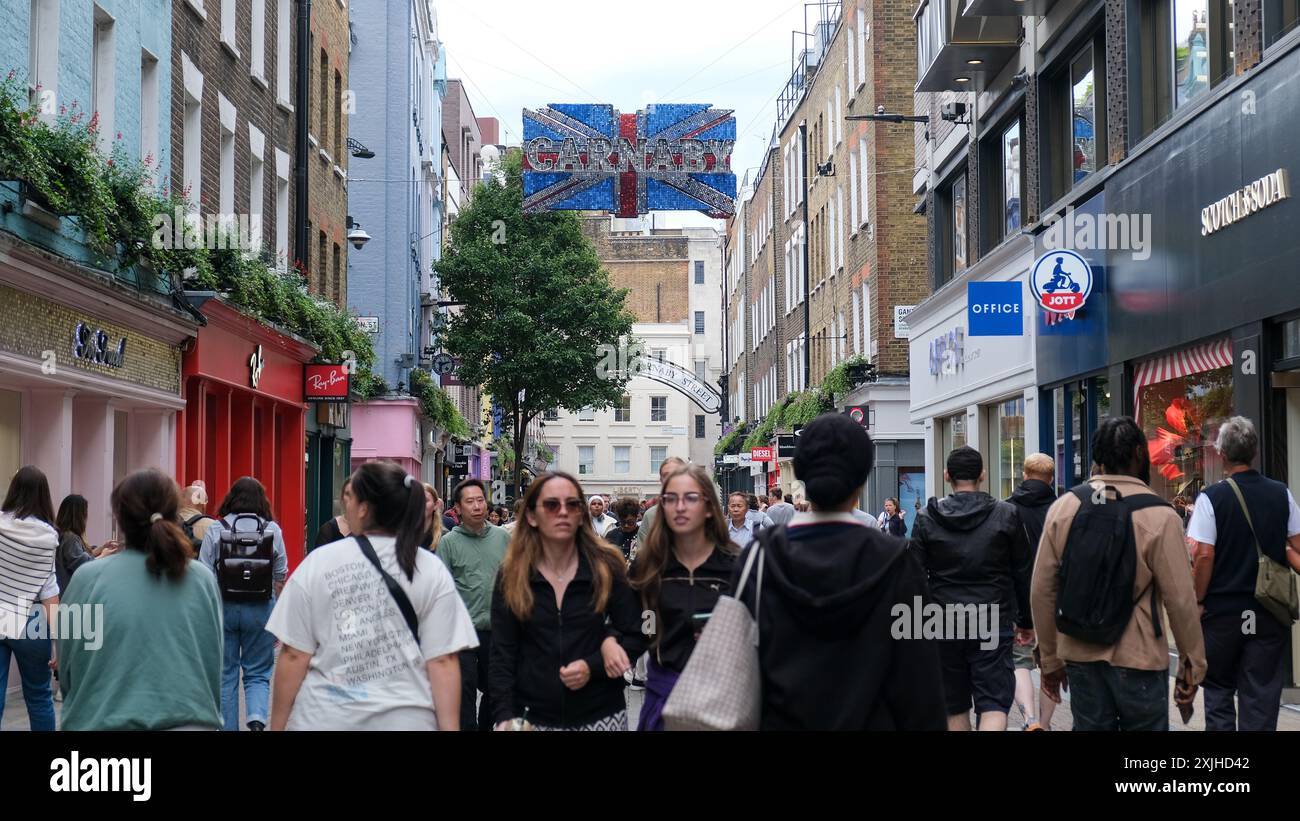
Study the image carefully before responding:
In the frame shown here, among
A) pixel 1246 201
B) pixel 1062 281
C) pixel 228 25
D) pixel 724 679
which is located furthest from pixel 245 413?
pixel 724 679

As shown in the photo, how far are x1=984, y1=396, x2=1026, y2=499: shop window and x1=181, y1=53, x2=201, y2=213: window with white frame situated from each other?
11131 millimetres

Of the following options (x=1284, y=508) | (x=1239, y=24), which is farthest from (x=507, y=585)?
(x=1239, y=24)

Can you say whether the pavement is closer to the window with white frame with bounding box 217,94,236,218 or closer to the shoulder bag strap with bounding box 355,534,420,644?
the shoulder bag strap with bounding box 355,534,420,644

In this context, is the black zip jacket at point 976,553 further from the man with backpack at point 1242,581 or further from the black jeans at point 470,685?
the black jeans at point 470,685

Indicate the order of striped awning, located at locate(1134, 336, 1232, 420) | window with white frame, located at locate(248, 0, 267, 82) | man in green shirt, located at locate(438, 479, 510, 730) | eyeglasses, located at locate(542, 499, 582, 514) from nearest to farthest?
eyeglasses, located at locate(542, 499, 582, 514)
man in green shirt, located at locate(438, 479, 510, 730)
striped awning, located at locate(1134, 336, 1232, 420)
window with white frame, located at locate(248, 0, 267, 82)

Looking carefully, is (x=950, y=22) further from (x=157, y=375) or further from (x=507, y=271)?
(x=507, y=271)

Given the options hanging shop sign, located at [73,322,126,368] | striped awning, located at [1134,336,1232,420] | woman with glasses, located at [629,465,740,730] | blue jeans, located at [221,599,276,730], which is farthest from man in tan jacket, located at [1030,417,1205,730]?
hanging shop sign, located at [73,322,126,368]

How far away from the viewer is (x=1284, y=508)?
7.83m

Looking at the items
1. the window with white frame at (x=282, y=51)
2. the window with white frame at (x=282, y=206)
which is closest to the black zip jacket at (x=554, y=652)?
the window with white frame at (x=282, y=206)

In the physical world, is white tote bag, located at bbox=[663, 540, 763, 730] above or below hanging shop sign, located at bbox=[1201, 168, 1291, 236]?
below

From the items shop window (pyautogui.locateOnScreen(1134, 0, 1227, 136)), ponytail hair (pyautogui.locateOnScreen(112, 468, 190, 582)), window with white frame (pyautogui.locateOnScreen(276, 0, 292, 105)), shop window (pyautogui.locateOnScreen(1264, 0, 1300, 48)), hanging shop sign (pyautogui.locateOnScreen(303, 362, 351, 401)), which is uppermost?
window with white frame (pyautogui.locateOnScreen(276, 0, 292, 105))

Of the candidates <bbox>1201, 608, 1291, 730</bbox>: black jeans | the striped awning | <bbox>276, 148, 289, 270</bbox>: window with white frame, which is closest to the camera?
<bbox>1201, 608, 1291, 730</bbox>: black jeans

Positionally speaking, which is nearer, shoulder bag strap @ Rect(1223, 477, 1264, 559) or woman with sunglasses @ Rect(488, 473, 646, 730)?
woman with sunglasses @ Rect(488, 473, 646, 730)

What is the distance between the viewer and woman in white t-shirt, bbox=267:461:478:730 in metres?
5.19
